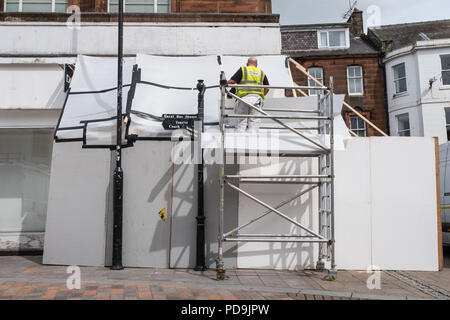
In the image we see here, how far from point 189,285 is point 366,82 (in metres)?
23.1

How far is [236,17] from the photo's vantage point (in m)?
9.68

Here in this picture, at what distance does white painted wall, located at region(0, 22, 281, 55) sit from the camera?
31.0ft

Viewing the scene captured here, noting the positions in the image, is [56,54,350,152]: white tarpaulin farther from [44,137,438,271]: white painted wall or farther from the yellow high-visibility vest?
the yellow high-visibility vest

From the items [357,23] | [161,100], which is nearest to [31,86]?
[161,100]

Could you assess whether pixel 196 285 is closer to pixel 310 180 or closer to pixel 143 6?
pixel 310 180

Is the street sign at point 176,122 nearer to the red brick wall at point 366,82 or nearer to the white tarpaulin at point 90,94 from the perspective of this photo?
the white tarpaulin at point 90,94

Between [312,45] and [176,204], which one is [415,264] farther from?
[312,45]

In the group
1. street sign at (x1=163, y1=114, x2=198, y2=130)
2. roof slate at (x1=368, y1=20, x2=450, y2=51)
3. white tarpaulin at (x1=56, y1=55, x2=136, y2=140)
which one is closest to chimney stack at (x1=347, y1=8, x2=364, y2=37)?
roof slate at (x1=368, y1=20, x2=450, y2=51)

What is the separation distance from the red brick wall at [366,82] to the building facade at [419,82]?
1.57 ft

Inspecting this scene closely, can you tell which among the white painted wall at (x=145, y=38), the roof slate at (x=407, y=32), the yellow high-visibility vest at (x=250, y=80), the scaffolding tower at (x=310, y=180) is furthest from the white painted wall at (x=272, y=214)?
the roof slate at (x=407, y=32)

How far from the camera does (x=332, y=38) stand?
26.6 m

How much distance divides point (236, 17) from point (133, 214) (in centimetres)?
542

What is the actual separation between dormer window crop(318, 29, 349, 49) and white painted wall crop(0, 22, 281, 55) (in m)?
18.4
